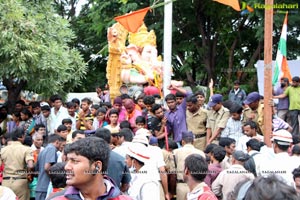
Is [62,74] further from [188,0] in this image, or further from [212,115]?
[188,0]

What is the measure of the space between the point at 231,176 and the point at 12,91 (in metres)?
7.23

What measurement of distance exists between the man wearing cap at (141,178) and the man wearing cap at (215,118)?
297 cm

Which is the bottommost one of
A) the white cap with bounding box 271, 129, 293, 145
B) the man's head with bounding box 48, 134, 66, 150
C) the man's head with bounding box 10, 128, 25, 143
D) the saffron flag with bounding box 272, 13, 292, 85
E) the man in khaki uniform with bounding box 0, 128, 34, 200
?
the man in khaki uniform with bounding box 0, 128, 34, 200

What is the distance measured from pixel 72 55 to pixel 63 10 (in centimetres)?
1524

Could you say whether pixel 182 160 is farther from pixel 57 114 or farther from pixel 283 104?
pixel 283 104

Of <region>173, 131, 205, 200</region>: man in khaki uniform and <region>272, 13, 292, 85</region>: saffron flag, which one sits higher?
<region>272, 13, 292, 85</region>: saffron flag

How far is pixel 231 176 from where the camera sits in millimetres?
5656

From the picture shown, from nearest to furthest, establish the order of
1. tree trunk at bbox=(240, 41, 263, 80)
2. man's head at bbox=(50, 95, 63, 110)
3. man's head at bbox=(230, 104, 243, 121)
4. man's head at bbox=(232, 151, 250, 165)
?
1. man's head at bbox=(232, 151, 250, 165)
2. man's head at bbox=(230, 104, 243, 121)
3. man's head at bbox=(50, 95, 63, 110)
4. tree trunk at bbox=(240, 41, 263, 80)

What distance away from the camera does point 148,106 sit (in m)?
8.56

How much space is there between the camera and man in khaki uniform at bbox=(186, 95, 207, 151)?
28.0 feet

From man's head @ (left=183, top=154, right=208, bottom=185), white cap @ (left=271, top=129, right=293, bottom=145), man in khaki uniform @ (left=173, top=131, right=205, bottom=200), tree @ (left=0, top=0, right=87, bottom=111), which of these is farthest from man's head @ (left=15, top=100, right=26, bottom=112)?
man's head @ (left=183, top=154, right=208, bottom=185)

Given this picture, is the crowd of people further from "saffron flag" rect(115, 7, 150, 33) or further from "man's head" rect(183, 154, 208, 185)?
"saffron flag" rect(115, 7, 150, 33)

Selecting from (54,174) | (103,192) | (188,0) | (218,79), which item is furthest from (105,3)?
(103,192)

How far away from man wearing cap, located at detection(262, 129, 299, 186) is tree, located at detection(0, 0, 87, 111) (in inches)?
221
